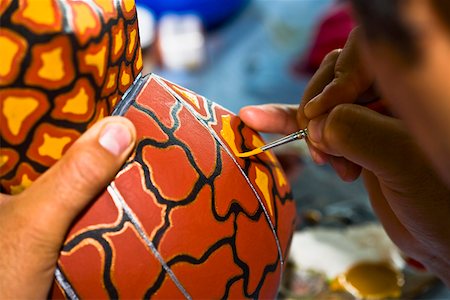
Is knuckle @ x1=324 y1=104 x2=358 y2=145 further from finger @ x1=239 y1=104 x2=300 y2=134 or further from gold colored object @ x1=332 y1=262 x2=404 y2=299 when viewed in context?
gold colored object @ x1=332 y1=262 x2=404 y2=299

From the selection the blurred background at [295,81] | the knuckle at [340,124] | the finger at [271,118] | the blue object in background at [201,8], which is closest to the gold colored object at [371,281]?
the blurred background at [295,81]

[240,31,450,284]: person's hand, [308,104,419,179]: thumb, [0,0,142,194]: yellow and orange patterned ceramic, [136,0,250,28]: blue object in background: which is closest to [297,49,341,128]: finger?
[240,31,450,284]: person's hand

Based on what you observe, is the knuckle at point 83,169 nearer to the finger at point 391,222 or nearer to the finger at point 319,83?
the finger at point 319,83

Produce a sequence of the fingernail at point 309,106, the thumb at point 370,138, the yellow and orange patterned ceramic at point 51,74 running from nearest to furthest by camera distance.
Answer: the yellow and orange patterned ceramic at point 51,74, the thumb at point 370,138, the fingernail at point 309,106

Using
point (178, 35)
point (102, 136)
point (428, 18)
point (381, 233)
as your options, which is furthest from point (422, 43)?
point (178, 35)

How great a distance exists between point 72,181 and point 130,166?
7 cm

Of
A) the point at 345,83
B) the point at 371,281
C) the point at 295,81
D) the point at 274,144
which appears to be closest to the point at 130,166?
the point at 274,144

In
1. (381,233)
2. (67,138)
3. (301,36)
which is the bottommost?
(381,233)

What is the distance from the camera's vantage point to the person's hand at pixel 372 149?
0.67m

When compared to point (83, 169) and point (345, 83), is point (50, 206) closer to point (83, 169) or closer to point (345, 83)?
point (83, 169)

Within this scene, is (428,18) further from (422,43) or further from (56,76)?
(56,76)

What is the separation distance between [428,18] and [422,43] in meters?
0.02

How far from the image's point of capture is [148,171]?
0.62 metres

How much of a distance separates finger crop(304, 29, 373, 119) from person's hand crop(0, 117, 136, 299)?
0.27m
